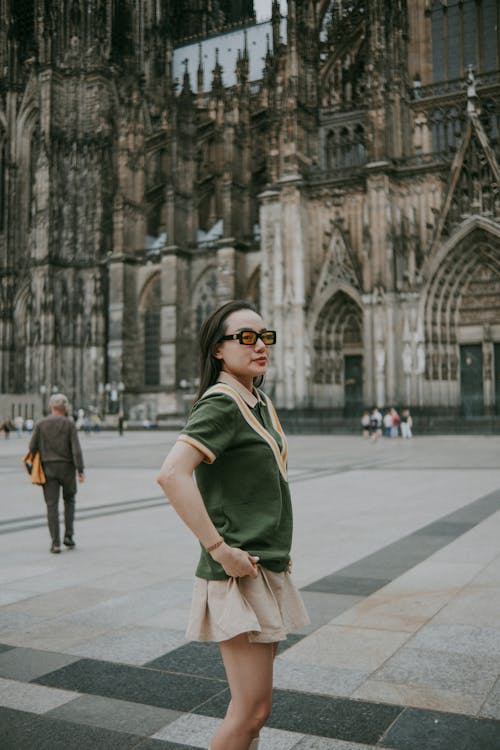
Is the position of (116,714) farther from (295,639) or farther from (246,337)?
(246,337)

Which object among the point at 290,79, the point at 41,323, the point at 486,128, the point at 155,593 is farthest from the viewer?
the point at 41,323

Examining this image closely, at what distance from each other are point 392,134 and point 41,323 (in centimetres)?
2317

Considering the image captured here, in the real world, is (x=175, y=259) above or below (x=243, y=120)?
below

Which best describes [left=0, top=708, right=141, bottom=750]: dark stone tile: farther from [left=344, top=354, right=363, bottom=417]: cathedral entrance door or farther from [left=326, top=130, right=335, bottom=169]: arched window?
[left=326, top=130, right=335, bottom=169]: arched window

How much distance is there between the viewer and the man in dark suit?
22.4ft

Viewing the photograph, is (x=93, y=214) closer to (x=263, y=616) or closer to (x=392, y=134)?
(x=392, y=134)

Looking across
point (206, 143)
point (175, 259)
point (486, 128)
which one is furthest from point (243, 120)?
point (486, 128)

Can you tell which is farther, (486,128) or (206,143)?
(206,143)

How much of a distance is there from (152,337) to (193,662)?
39455 mm

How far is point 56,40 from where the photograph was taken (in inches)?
1753

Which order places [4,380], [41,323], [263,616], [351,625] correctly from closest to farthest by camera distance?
1. [263,616]
2. [351,625]
3. [41,323]
4. [4,380]

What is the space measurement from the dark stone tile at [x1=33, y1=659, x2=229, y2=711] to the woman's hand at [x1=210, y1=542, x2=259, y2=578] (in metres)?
1.38

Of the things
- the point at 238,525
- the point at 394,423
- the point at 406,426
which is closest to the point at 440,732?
the point at 238,525

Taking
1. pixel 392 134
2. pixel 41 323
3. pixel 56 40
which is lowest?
pixel 41 323
